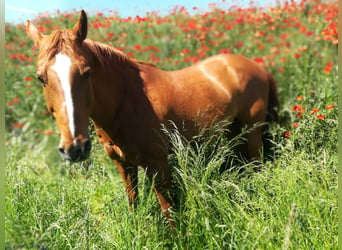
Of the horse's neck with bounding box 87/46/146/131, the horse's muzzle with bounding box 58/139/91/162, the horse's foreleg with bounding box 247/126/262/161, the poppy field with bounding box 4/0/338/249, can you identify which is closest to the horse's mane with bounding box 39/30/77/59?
the horse's neck with bounding box 87/46/146/131

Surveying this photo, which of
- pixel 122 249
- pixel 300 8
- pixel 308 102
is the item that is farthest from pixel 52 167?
pixel 300 8

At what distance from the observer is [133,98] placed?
274 cm

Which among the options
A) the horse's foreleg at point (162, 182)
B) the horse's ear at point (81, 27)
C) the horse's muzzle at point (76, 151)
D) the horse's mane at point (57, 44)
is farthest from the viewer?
the horse's foreleg at point (162, 182)

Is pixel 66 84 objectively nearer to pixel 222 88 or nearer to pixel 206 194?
pixel 206 194

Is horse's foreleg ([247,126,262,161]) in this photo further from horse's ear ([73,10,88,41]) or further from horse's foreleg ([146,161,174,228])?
horse's ear ([73,10,88,41])

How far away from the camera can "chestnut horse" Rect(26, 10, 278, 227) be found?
203 cm

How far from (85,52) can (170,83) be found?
871mm

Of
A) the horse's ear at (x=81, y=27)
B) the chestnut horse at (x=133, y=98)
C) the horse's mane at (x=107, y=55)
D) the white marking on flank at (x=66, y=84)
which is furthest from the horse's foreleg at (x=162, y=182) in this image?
the horse's ear at (x=81, y=27)

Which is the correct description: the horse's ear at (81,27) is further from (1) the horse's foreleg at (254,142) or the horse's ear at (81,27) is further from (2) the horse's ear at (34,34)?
(1) the horse's foreleg at (254,142)

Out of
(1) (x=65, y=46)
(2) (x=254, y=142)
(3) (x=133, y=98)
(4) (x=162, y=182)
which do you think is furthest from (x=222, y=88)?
(1) (x=65, y=46)

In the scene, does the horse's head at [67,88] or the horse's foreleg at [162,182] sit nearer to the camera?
the horse's head at [67,88]

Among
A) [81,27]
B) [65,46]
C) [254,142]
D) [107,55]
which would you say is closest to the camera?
[65,46]

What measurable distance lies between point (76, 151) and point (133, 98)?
0.85 m

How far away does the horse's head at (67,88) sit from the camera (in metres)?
1.98
